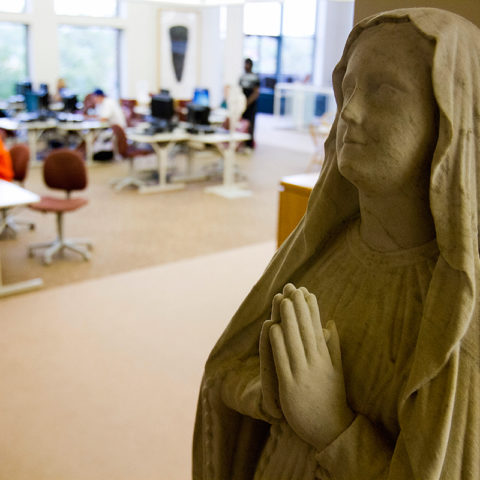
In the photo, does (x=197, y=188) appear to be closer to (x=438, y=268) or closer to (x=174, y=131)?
(x=174, y=131)

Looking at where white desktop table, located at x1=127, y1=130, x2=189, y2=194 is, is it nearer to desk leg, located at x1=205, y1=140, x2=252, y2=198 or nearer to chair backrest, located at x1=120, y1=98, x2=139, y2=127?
desk leg, located at x1=205, y1=140, x2=252, y2=198

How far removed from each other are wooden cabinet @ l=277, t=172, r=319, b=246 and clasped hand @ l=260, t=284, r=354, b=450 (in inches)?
94.1

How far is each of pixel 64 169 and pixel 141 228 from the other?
150 centimetres

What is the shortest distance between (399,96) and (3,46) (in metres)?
14.8

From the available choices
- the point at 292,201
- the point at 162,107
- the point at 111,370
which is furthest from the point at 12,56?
the point at 292,201

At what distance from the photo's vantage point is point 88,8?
14.9 metres

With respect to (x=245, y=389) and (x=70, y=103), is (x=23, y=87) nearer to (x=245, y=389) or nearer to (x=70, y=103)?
(x=70, y=103)

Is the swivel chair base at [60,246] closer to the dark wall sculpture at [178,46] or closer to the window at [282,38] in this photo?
the dark wall sculpture at [178,46]

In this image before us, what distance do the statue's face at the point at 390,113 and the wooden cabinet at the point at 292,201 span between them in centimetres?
238

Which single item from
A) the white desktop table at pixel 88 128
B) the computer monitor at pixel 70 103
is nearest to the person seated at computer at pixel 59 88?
the computer monitor at pixel 70 103

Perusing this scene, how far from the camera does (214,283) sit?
5793 millimetres

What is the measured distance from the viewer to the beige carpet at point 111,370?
3.38 m

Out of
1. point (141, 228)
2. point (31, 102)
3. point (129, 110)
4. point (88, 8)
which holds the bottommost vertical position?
point (141, 228)

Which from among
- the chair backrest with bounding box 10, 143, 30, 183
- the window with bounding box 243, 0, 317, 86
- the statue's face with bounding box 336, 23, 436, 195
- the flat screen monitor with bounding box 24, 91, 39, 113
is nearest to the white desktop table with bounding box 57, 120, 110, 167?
the flat screen monitor with bounding box 24, 91, 39, 113
